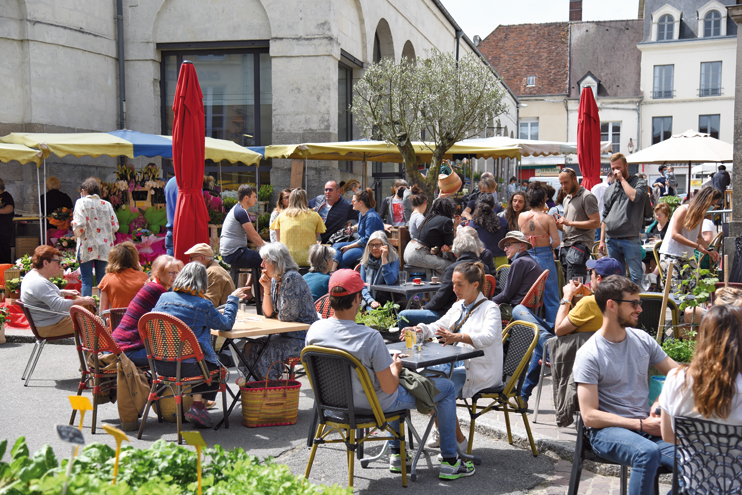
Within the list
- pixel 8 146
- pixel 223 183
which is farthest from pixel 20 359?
pixel 223 183

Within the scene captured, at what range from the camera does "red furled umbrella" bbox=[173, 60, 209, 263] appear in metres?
8.15

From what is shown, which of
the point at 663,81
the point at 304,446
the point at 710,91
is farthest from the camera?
the point at 663,81

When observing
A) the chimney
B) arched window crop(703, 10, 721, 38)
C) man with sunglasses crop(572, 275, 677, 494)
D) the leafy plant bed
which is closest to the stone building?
man with sunglasses crop(572, 275, 677, 494)

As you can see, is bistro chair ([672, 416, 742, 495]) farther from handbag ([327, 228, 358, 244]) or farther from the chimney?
the chimney

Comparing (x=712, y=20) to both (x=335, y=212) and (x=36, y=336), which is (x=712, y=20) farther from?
(x=36, y=336)

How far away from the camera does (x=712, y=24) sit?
4584 cm

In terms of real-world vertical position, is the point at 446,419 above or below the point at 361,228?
below

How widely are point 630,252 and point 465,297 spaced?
437 cm

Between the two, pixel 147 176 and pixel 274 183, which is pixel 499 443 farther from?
pixel 274 183

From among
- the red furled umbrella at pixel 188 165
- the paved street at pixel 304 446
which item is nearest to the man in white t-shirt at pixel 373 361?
the paved street at pixel 304 446

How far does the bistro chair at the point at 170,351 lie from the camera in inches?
207

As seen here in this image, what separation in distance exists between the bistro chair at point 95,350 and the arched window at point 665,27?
1921 inches

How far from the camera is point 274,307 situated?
6309 millimetres

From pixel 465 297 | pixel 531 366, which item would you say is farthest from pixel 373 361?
pixel 531 366
